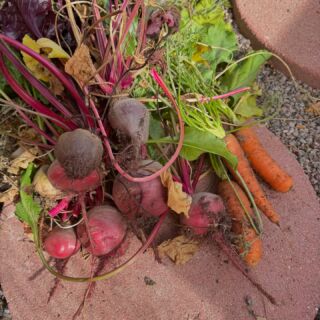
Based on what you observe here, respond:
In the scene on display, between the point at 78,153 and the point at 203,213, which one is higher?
the point at 78,153

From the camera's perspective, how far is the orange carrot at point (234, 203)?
129cm

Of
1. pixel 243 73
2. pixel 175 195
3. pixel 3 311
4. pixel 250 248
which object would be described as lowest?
pixel 3 311

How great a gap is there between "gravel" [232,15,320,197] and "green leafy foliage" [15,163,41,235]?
859 millimetres

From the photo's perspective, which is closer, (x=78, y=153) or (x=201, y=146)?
(x=78, y=153)

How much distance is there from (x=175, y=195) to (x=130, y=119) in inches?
8.9

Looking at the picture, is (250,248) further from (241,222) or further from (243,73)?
(243,73)

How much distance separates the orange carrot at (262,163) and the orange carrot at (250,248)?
0.21 metres

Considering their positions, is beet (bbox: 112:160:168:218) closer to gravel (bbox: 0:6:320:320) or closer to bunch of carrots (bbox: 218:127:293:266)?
bunch of carrots (bbox: 218:127:293:266)

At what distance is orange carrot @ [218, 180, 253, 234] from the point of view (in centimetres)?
129

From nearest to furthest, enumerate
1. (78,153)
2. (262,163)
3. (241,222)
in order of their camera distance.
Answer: (78,153) → (241,222) → (262,163)

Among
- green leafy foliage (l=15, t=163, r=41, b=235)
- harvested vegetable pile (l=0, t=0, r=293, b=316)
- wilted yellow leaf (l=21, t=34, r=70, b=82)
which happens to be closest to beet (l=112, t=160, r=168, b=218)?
harvested vegetable pile (l=0, t=0, r=293, b=316)

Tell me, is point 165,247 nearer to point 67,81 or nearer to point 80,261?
point 80,261

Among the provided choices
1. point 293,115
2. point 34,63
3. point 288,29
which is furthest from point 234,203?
point 288,29

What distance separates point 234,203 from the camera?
4.29 ft
